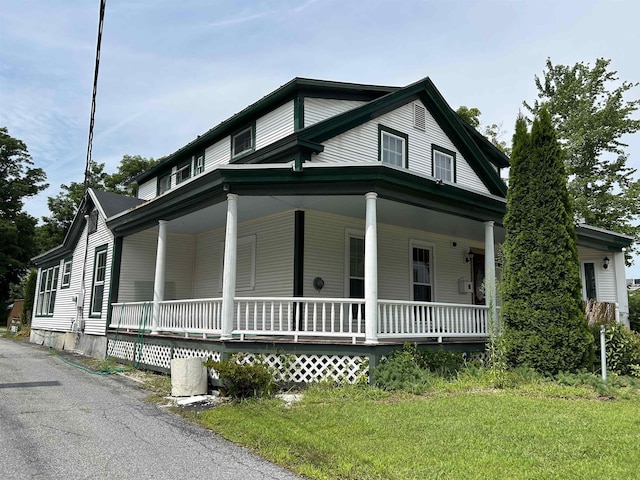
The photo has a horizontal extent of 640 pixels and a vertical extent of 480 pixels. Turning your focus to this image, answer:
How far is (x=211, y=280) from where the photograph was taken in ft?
43.3

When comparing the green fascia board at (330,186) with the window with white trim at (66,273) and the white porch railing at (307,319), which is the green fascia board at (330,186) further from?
the window with white trim at (66,273)

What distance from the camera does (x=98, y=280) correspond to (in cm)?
1423

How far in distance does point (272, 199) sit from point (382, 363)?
3.85 m

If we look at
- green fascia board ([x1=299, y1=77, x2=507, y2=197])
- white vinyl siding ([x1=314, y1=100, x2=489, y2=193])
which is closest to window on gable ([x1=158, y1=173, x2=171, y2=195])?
white vinyl siding ([x1=314, y1=100, x2=489, y2=193])

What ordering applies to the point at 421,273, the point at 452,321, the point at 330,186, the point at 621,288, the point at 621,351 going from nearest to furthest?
the point at 330,186 < the point at 621,351 < the point at 452,321 < the point at 421,273 < the point at 621,288

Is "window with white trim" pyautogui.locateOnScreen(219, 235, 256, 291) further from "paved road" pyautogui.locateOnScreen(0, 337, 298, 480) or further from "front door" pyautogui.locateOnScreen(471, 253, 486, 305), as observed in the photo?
"front door" pyautogui.locateOnScreen(471, 253, 486, 305)

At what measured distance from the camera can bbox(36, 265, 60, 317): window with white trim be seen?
60.7 feet

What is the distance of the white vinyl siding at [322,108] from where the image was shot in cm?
1121

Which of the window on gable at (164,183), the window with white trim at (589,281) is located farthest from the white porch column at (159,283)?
the window with white trim at (589,281)

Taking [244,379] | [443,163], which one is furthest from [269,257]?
[443,163]

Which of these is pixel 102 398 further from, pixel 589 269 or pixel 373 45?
pixel 589 269

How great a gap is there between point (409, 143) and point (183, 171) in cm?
741

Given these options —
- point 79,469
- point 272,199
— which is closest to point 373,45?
point 272,199

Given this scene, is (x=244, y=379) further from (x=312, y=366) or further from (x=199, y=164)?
(x=199, y=164)
